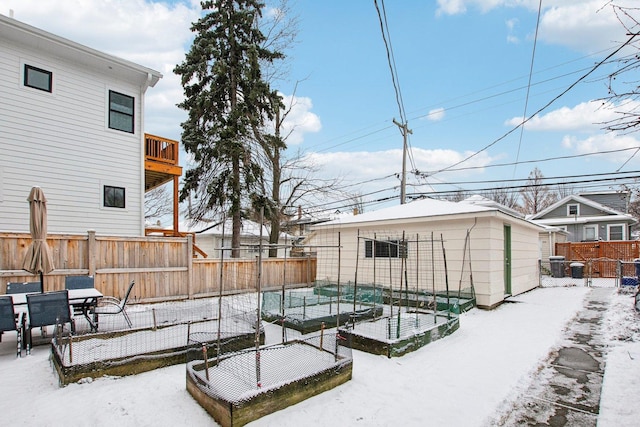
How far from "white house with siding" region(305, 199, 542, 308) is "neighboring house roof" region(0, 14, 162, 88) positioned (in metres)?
7.24

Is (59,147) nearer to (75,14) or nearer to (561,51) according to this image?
(75,14)

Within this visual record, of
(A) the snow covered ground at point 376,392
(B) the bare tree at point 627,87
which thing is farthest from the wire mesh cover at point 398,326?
(B) the bare tree at point 627,87

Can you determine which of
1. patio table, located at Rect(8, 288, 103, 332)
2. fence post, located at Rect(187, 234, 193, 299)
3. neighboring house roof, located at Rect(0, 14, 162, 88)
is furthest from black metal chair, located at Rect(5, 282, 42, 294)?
neighboring house roof, located at Rect(0, 14, 162, 88)

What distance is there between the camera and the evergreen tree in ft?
42.8

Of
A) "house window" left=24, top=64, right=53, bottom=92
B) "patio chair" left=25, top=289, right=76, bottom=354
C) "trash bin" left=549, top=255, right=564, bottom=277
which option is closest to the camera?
"patio chair" left=25, top=289, right=76, bottom=354

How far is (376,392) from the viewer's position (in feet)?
12.3

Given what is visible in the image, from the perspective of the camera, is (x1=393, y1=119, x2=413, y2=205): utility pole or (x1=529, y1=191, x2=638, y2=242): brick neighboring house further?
(x1=529, y1=191, x2=638, y2=242): brick neighboring house

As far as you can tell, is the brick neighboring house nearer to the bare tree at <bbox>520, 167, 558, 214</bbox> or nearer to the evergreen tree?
the bare tree at <bbox>520, 167, 558, 214</bbox>

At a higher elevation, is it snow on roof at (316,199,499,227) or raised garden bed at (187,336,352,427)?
snow on roof at (316,199,499,227)

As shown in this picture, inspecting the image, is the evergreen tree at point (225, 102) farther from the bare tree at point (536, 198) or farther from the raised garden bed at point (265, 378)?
the bare tree at point (536, 198)

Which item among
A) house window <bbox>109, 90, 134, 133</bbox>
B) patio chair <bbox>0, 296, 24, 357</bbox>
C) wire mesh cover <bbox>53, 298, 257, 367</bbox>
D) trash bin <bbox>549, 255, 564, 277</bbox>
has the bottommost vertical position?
trash bin <bbox>549, 255, 564, 277</bbox>

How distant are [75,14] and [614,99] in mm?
12543

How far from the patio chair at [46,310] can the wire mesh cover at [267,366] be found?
98.6 inches

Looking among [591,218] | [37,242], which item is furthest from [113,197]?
[591,218]
